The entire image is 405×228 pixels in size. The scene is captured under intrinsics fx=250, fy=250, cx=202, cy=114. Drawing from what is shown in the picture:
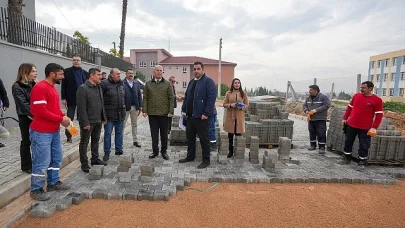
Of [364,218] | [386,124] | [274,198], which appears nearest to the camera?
[364,218]

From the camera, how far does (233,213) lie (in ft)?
11.1

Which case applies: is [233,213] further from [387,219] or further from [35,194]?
[35,194]

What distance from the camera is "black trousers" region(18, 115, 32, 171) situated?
3923mm

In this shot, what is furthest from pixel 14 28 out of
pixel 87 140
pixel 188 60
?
pixel 188 60

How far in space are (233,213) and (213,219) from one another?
32 cm

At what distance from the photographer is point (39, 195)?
11.2 feet

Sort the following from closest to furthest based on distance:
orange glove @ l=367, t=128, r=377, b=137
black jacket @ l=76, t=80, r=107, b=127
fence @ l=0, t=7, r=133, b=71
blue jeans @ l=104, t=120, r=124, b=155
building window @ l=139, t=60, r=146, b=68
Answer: black jacket @ l=76, t=80, r=107, b=127 → orange glove @ l=367, t=128, r=377, b=137 → blue jeans @ l=104, t=120, r=124, b=155 → fence @ l=0, t=7, r=133, b=71 → building window @ l=139, t=60, r=146, b=68

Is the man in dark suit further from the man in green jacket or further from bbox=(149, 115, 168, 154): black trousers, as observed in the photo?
bbox=(149, 115, 168, 154): black trousers

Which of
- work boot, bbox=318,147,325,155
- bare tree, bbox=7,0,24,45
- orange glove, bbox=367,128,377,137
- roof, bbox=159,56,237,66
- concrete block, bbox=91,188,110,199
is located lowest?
concrete block, bbox=91,188,110,199

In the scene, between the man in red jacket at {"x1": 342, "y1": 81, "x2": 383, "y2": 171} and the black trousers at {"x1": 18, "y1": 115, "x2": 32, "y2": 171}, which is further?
the man in red jacket at {"x1": 342, "y1": 81, "x2": 383, "y2": 171}

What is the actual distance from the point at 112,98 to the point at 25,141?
1.67 metres

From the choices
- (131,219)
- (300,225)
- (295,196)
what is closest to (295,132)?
(295,196)

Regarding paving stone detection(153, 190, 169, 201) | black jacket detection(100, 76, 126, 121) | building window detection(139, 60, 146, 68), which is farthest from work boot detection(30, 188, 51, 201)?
building window detection(139, 60, 146, 68)

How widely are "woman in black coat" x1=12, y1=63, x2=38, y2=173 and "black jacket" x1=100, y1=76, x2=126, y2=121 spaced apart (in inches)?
51.6
